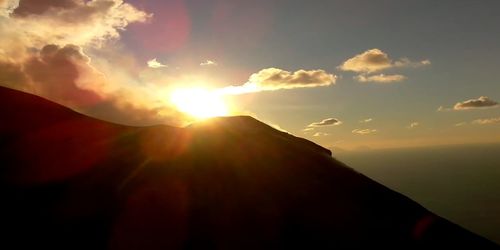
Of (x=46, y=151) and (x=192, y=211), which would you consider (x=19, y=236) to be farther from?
(x=46, y=151)

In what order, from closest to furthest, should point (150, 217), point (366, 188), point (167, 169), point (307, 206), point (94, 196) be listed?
1. point (150, 217)
2. point (94, 196)
3. point (307, 206)
4. point (167, 169)
5. point (366, 188)

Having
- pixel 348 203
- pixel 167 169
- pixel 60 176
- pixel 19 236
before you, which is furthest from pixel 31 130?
pixel 348 203

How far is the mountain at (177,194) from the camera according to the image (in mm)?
28062

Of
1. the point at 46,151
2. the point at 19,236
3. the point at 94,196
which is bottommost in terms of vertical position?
the point at 19,236

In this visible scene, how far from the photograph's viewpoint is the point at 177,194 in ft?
108

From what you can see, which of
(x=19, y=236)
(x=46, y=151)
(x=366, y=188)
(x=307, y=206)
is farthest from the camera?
(x=366, y=188)

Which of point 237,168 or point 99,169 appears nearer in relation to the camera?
point 99,169

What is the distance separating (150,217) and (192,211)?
3.13m

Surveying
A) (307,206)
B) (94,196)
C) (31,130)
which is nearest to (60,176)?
(94,196)

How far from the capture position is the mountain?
92.1ft

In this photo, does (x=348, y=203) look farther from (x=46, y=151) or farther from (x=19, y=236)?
(x=46, y=151)

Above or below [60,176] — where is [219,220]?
below

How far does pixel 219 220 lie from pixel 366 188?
757 inches

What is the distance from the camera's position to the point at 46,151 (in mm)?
40031
